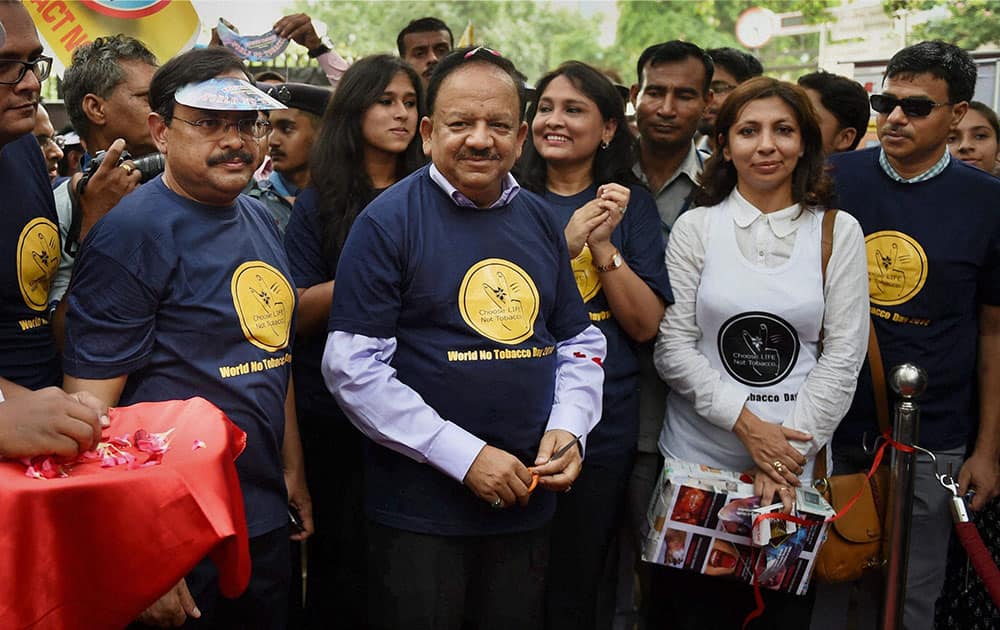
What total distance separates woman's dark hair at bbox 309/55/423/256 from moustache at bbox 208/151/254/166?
2.33ft

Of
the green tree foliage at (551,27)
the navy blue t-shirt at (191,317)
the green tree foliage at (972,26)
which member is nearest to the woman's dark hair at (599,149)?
the navy blue t-shirt at (191,317)

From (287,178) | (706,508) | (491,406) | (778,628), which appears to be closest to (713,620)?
(778,628)

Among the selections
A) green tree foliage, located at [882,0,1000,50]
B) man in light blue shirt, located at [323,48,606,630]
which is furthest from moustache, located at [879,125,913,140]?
green tree foliage, located at [882,0,1000,50]

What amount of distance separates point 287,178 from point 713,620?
2734mm

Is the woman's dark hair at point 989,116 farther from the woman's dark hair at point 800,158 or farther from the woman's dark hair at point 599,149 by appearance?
the woman's dark hair at point 599,149

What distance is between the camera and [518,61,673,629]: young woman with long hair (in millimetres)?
3387

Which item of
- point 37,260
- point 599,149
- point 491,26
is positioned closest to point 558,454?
point 599,149

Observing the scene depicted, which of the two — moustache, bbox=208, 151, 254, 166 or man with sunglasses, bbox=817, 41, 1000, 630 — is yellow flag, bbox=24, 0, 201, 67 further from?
man with sunglasses, bbox=817, 41, 1000, 630

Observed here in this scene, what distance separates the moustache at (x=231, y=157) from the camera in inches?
104

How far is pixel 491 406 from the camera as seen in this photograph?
2.78 m

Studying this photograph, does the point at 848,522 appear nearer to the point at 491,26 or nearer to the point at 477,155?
the point at 477,155

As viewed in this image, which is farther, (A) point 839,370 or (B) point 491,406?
(A) point 839,370

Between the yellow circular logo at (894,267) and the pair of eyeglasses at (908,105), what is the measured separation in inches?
19.6

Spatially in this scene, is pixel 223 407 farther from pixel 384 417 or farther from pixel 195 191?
pixel 195 191
